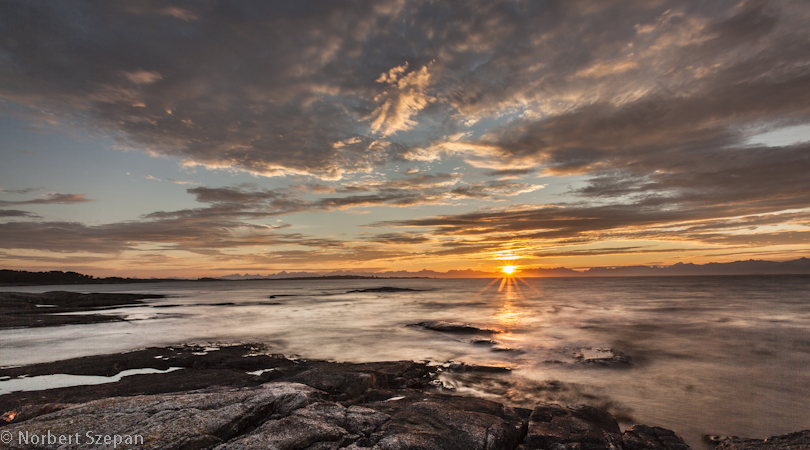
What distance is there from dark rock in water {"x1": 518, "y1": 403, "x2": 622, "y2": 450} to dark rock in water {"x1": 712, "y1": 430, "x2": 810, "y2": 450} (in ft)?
7.89

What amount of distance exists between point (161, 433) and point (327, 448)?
2.88 metres

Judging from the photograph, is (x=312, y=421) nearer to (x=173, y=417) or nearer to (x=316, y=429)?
(x=316, y=429)

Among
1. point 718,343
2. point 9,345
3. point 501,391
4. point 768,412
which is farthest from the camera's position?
point 718,343

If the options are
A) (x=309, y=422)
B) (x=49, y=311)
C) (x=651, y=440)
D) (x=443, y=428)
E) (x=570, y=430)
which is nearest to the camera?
(x=309, y=422)

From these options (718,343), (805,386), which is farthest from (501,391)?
(718,343)

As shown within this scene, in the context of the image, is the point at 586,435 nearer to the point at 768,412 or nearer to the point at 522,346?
the point at 768,412

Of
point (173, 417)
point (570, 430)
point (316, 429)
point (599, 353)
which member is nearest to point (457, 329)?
point (599, 353)

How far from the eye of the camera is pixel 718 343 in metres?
22.2

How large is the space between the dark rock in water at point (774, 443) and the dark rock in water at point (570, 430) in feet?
7.89

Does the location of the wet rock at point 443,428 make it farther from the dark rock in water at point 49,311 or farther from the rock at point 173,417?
the dark rock in water at point 49,311

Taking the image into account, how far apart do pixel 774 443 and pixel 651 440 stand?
2372 mm

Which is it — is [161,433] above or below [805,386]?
above

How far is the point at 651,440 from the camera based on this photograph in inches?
320

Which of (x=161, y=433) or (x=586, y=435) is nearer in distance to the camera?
(x=161, y=433)
